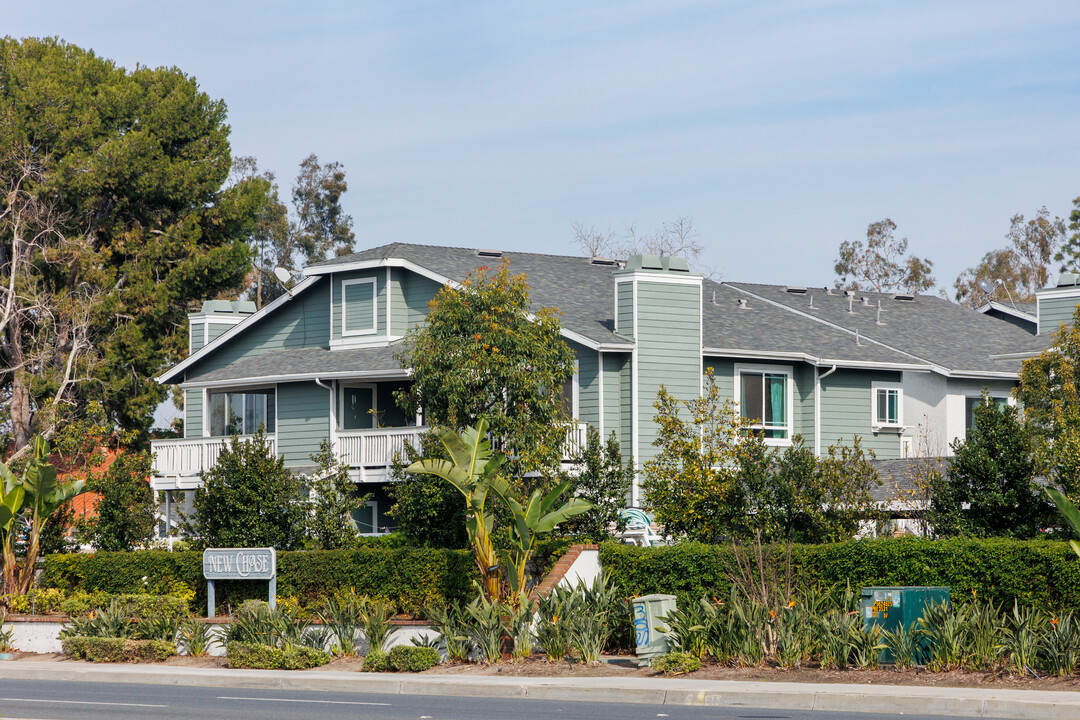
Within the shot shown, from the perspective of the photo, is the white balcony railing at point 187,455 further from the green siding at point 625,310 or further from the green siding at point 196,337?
the green siding at point 625,310

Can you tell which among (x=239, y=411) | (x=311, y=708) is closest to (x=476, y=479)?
(x=311, y=708)

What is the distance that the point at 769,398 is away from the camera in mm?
34812

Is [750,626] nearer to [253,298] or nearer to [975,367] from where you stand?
[975,367]

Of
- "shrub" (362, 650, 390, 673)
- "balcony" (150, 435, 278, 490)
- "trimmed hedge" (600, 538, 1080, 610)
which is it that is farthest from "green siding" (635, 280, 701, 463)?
"shrub" (362, 650, 390, 673)

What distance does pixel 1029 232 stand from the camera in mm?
69938

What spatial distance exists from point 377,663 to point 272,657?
6.66 ft

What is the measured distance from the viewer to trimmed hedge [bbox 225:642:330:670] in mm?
22016

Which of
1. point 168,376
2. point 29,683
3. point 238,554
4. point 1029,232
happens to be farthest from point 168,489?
point 1029,232

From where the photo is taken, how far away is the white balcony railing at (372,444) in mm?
32844

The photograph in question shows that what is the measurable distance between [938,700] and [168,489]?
25.6 meters

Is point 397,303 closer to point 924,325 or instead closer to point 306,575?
point 306,575

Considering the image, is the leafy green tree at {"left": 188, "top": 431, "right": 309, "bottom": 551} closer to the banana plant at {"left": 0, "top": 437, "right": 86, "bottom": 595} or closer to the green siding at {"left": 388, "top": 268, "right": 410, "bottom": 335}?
the banana plant at {"left": 0, "top": 437, "right": 86, "bottom": 595}

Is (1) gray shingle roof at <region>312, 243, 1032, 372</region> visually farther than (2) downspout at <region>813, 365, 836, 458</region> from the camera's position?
Yes

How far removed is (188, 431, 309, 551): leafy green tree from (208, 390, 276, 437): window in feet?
41.3
